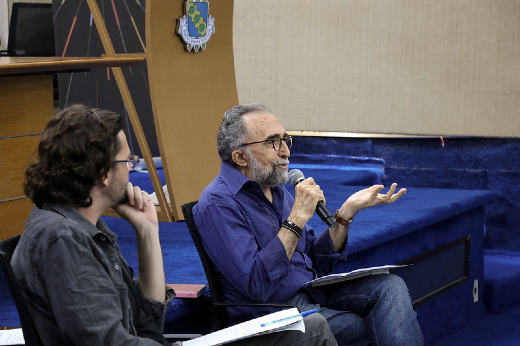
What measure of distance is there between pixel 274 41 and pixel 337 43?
45 cm

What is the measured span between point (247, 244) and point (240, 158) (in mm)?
355

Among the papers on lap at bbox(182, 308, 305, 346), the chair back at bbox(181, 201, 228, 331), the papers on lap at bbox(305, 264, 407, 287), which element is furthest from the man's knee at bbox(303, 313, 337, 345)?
the chair back at bbox(181, 201, 228, 331)

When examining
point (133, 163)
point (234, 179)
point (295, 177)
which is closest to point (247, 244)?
point (234, 179)

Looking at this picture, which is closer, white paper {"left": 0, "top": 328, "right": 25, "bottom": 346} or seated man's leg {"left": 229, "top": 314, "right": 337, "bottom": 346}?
white paper {"left": 0, "top": 328, "right": 25, "bottom": 346}

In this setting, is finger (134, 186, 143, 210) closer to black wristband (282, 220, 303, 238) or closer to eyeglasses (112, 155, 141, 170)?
eyeglasses (112, 155, 141, 170)

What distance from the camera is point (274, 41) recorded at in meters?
5.14

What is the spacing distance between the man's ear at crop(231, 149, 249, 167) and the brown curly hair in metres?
0.90

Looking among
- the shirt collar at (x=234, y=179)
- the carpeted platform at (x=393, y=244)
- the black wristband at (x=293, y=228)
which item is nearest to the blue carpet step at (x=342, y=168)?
the carpeted platform at (x=393, y=244)

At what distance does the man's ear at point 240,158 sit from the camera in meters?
2.46

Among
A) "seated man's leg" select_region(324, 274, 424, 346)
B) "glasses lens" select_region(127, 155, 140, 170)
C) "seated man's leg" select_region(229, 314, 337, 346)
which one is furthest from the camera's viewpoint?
"seated man's leg" select_region(324, 274, 424, 346)

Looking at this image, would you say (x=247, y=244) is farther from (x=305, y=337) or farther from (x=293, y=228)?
(x=305, y=337)

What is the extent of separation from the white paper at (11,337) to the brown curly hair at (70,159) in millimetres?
380

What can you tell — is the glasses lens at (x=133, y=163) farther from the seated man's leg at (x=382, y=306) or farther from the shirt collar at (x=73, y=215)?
the seated man's leg at (x=382, y=306)

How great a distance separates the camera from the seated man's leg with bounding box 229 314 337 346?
191 centimetres
